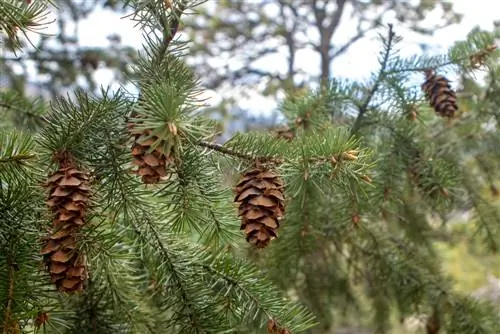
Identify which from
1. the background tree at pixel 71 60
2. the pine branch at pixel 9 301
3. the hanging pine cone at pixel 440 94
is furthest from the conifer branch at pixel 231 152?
the background tree at pixel 71 60

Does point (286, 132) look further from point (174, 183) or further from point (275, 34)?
point (275, 34)

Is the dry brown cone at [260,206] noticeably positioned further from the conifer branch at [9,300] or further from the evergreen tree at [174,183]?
the conifer branch at [9,300]

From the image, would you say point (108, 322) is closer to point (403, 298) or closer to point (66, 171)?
point (66, 171)

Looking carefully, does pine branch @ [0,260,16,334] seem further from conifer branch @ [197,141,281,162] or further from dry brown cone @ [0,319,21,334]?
conifer branch @ [197,141,281,162]

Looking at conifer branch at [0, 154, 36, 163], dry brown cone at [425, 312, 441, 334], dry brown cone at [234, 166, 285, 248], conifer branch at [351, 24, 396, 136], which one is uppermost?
conifer branch at [351, 24, 396, 136]

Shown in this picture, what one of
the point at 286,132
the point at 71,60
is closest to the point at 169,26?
the point at 286,132

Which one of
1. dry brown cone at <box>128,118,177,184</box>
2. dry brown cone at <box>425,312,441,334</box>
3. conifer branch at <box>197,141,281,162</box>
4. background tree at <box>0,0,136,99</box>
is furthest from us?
background tree at <box>0,0,136,99</box>

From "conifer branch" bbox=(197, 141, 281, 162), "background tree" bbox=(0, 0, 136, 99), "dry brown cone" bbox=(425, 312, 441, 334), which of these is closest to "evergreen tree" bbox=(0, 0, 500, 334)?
"conifer branch" bbox=(197, 141, 281, 162)
